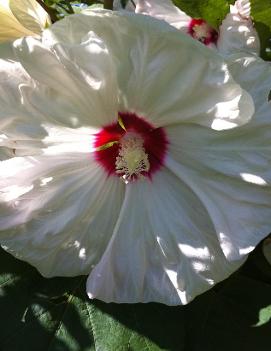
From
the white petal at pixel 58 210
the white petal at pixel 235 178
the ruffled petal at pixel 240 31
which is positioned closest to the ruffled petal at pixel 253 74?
the white petal at pixel 235 178

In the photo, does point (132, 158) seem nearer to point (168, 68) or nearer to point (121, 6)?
point (168, 68)

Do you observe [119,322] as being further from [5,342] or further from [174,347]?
[5,342]

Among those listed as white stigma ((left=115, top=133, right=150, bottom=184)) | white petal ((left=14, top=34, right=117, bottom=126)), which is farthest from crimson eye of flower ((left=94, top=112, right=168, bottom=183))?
white petal ((left=14, top=34, right=117, bottom=126))

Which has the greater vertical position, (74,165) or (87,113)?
(87,113)

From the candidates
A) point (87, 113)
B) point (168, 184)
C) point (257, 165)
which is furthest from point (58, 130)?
point (257, 165)

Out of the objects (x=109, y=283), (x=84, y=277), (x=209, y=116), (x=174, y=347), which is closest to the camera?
(x=209, y=116)

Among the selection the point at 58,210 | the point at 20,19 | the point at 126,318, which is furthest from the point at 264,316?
the point at 20,19

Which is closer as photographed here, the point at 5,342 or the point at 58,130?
the point at 58,130
